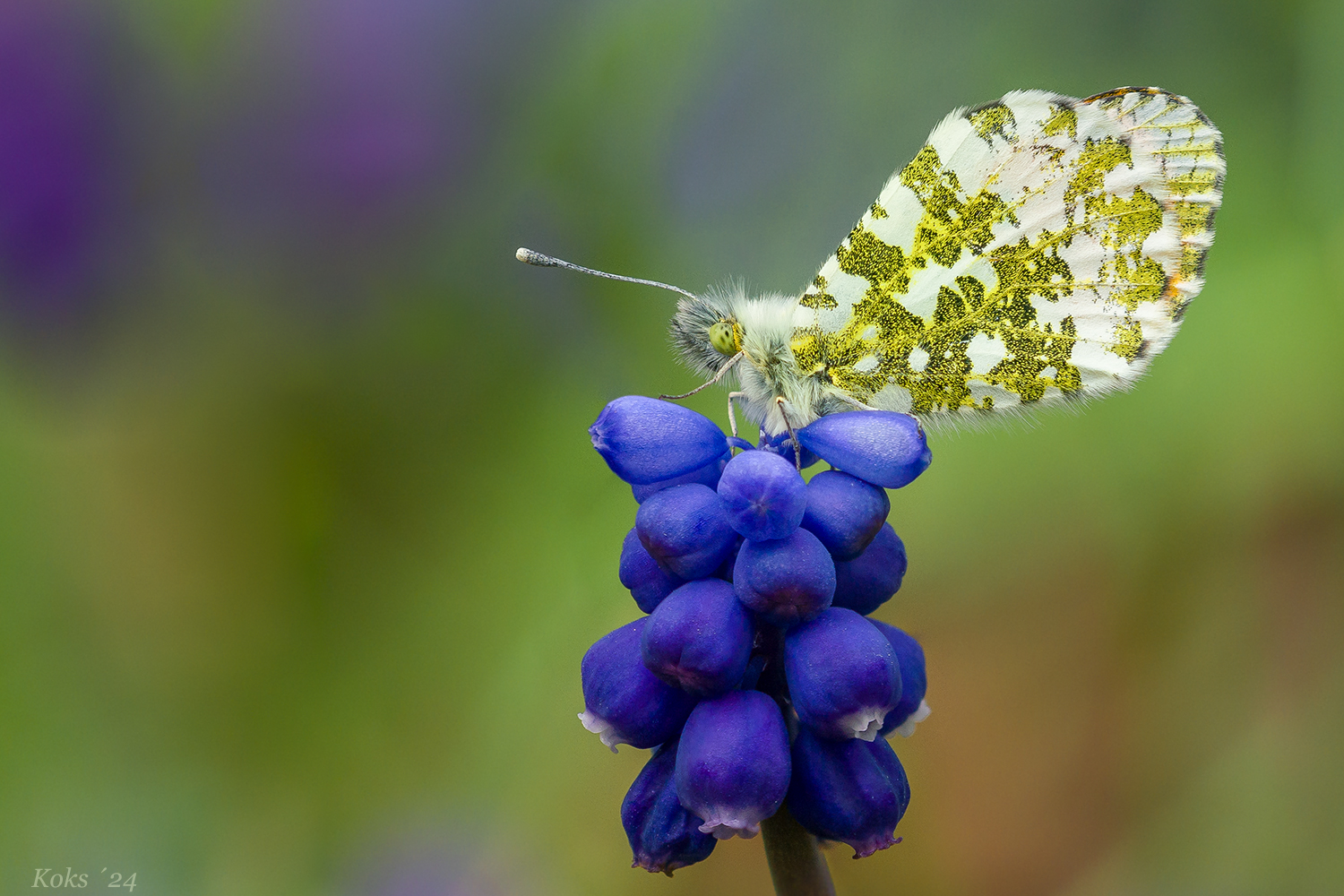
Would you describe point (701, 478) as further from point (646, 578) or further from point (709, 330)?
point (709, 330)

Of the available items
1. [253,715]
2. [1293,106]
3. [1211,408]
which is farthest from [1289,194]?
[253,715]

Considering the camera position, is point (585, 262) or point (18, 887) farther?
point (585, 262)

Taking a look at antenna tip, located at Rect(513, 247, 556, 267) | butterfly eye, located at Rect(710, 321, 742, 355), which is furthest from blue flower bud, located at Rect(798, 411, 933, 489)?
antenna tip, located at Rect(513, 247, 556, 267)

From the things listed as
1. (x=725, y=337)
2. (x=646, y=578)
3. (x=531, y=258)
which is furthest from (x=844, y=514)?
(x=531, y=258)

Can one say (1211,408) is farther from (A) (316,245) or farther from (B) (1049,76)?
(A) (316,245)

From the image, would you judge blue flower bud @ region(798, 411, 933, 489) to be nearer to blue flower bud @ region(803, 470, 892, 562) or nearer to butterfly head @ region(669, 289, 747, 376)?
blue flower bud @ region(803, 470, 892, 562)

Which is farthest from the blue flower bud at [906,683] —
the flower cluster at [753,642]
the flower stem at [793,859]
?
the flower stem at [793,859]

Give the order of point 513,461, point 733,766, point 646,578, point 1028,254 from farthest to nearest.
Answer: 1. point 513,461
2. point 1028,254
3. point 646,578
4. point 733,766
